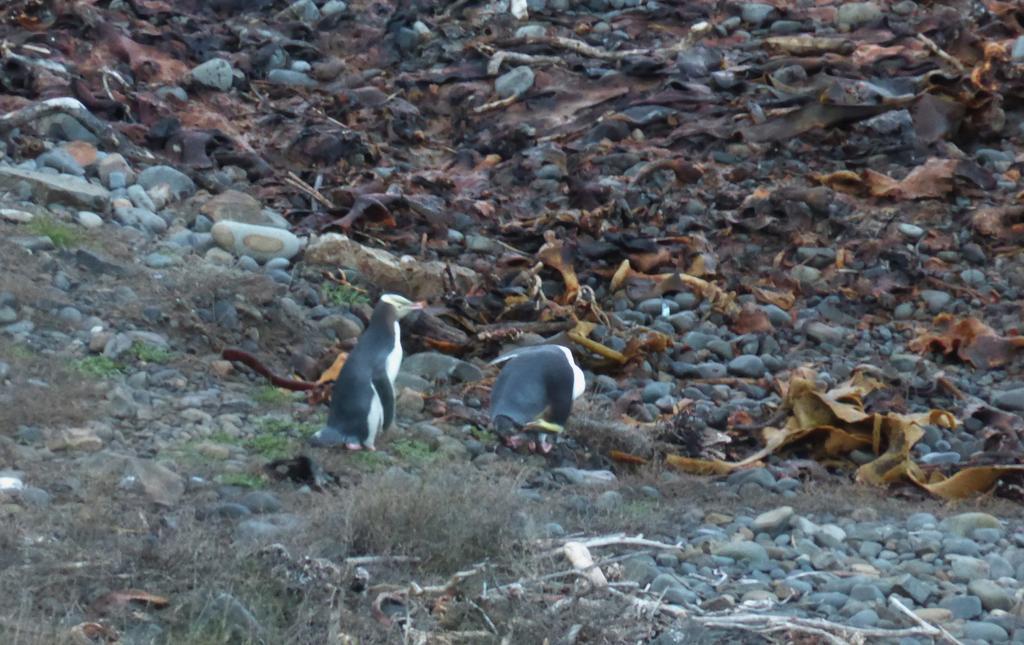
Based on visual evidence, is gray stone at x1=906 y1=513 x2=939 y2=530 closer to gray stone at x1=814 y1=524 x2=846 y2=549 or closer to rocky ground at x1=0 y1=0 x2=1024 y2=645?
rocky ground at x1=0 y1=0 x2=1024 y2=645

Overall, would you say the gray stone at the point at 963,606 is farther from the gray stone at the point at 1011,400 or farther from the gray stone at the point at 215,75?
the gray stone at the point at 215,75

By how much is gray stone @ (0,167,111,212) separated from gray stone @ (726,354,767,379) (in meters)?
3.45

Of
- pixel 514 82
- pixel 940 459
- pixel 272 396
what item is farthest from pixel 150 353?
pixel 514 82

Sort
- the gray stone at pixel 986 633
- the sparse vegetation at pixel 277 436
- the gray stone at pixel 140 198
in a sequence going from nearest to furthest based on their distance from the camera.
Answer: the gray stone at pixel 986 633, the sparse vegetation at pixel 277 436, the gray stone at pixel 140 198

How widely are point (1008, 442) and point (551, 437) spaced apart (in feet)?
6.61

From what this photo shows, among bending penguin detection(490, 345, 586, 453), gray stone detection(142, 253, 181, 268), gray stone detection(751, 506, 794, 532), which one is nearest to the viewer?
gray stone detection(751, 506, 794, 532)

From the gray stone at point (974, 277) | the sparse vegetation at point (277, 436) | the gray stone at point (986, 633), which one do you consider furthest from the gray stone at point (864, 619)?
the gray stone at point (974, 277)

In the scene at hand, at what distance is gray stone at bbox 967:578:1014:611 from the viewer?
491cm

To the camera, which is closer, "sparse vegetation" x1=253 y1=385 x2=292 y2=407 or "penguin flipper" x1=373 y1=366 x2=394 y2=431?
"penguin flipper" x1=373 y1=366 x2=394 y2=431

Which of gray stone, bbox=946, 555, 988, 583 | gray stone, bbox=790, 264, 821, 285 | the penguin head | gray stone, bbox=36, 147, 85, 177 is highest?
gray stone, bbox=946, 555, 988, 583

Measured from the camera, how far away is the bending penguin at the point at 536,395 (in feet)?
22.4

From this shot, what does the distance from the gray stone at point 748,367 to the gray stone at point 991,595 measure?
341 cm

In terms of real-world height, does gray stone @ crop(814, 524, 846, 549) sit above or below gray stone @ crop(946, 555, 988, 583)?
below

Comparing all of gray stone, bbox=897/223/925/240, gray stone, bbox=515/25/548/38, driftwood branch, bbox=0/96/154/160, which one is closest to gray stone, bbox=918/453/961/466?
gray stone, bbox=897/223/925/240
